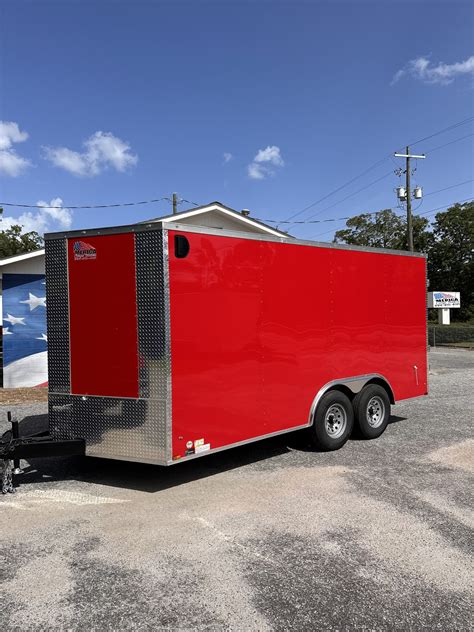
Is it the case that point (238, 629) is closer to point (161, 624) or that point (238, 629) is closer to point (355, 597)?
point (161, 624)

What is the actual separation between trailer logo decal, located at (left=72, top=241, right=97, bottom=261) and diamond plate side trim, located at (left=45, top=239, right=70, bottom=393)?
6.2 inches

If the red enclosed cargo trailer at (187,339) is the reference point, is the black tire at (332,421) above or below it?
below

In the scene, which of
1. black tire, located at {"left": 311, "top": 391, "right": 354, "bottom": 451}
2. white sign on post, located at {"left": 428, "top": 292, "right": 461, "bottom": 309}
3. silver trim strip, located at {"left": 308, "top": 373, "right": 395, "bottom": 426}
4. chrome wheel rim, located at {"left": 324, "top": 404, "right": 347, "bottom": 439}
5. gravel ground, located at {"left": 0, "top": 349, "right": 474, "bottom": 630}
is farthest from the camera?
white sign on post, located at {"left": 428, "top": 292, "right": 461, "bottom": 309}

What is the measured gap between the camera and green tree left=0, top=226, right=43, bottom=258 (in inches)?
1806

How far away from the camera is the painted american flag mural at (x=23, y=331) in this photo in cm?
1425

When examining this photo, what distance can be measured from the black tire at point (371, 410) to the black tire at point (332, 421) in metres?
0.17

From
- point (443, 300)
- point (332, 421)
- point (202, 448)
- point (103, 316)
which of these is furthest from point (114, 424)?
point (443, 300)

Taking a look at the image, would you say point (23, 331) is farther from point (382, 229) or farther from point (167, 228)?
point (382, 229)

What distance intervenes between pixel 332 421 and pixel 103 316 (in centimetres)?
364

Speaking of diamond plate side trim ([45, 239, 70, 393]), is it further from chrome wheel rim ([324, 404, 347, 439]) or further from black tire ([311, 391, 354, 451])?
chrome wheel rim ([324, 404, 347, 439])

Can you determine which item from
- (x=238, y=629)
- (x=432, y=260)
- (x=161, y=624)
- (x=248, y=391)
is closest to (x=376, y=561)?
(x=238, y=629)

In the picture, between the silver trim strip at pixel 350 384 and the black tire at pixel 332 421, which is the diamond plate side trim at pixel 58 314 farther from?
the black tire at pixel 332 421

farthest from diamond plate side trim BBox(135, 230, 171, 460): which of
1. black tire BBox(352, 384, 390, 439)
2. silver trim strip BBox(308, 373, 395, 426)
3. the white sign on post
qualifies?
the white sign on post

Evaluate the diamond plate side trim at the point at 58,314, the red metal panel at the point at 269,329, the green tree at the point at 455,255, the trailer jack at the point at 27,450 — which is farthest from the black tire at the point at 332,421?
the green tree at the point at 455,255
